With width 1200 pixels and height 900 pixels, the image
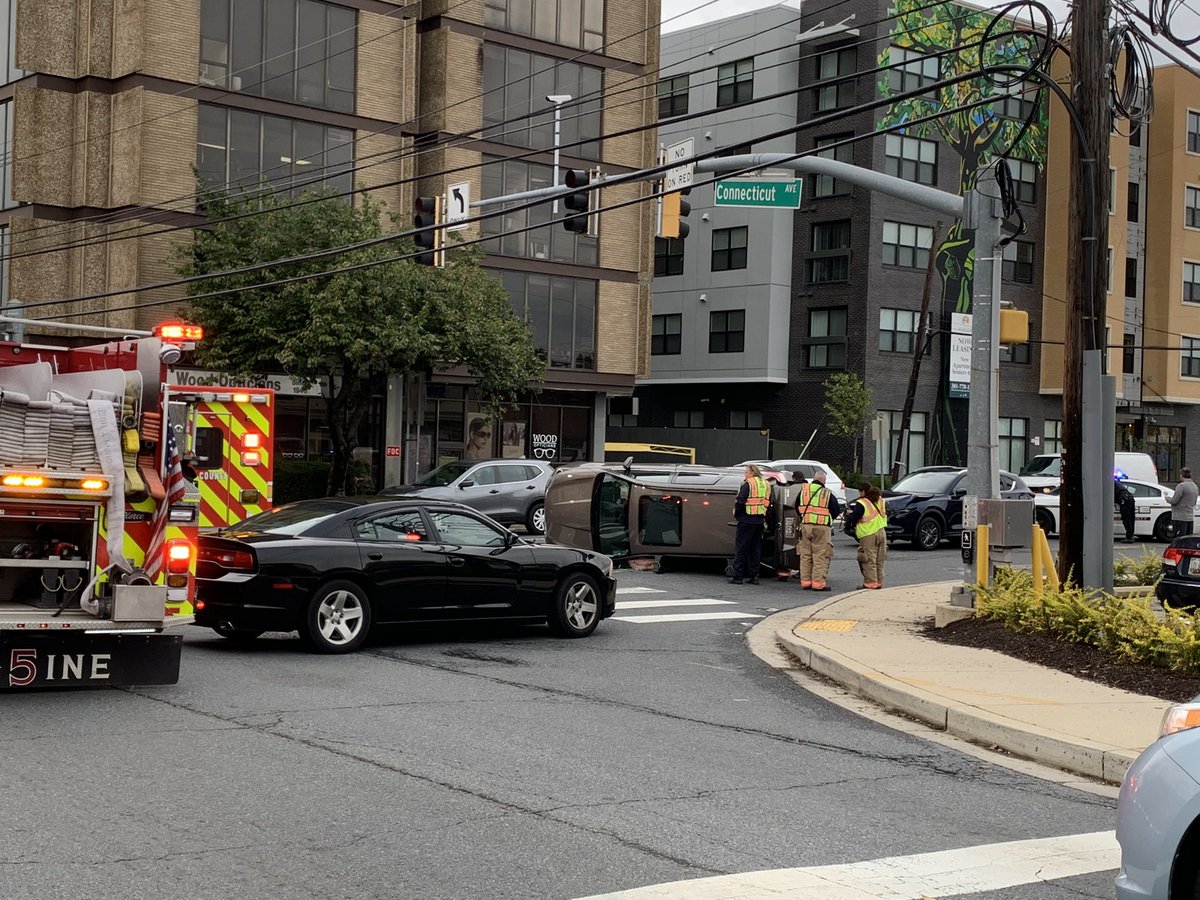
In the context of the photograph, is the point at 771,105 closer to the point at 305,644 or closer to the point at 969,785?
the point at 305,644

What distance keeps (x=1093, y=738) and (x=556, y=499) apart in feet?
45.0

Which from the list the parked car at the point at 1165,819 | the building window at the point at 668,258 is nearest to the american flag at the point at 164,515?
the parked car at the point at 1165,819

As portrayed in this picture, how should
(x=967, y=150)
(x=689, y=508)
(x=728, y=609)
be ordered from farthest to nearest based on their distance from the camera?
(x=967, y=150), (x=689, y=508), (x=728, y=609)

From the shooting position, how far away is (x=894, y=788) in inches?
324

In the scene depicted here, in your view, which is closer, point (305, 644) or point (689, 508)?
point (305, 644)

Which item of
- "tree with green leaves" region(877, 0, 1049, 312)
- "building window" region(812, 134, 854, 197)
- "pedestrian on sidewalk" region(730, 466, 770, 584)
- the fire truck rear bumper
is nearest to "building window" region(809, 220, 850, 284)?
"building window" region(812, 134, 854, 197)

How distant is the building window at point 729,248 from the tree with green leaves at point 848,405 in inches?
250

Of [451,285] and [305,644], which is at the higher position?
[451,285]

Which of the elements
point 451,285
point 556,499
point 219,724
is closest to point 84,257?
point 451,285

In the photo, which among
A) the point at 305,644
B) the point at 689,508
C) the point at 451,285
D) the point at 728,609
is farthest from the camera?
the point at 451,285

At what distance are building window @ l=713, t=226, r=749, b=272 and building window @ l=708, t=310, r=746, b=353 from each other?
176 centimetres

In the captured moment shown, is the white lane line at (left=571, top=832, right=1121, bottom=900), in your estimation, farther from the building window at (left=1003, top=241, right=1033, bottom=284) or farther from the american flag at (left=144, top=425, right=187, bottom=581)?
the building window at (left=1003, top=241, right=1033, bottom=284)

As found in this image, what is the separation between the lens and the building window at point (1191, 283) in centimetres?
5806

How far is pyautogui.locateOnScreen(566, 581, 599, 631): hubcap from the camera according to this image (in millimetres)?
14611
